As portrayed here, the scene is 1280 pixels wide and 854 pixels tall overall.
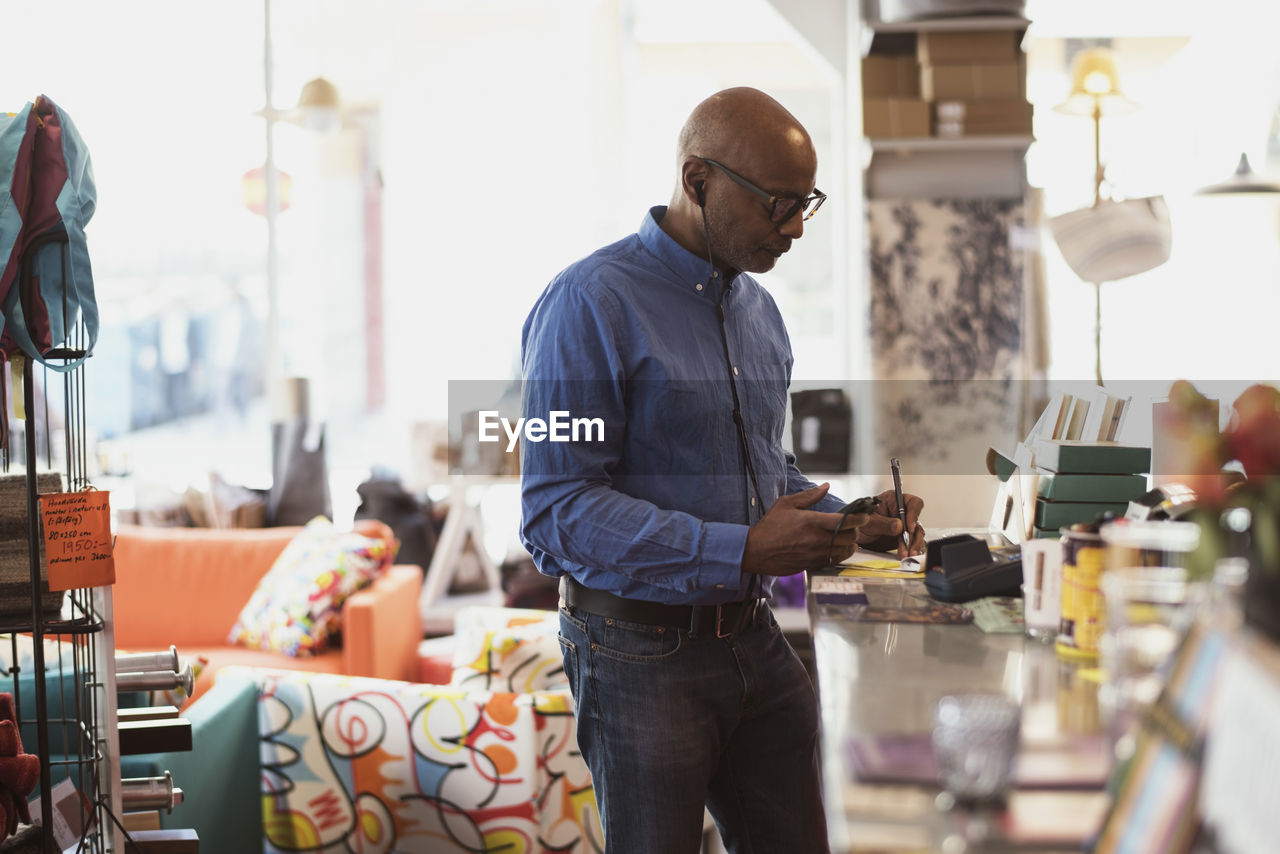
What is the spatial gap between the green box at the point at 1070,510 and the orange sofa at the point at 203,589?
2374 mm

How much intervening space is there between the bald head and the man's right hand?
0.49 m

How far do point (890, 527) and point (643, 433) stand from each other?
41 centimetres

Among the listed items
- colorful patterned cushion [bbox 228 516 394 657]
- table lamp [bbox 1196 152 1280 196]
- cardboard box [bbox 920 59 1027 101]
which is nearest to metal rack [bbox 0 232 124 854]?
colorful patterned cushion [bbox 228 516 394 657]

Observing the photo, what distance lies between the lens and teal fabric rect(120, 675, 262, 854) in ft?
7.27

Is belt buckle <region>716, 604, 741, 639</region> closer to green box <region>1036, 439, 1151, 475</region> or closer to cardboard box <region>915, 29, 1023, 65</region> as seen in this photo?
green box <region>1036, 439, 1151, 475</region>

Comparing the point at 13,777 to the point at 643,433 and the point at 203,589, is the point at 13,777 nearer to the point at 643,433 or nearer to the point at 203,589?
the point at 643,433

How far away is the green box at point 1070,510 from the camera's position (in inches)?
73.3

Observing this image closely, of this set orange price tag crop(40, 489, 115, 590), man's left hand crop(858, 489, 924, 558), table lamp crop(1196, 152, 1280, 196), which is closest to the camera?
orange price tag crop(40, 489, 115, 590)

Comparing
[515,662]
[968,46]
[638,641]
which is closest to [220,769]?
[515,662]

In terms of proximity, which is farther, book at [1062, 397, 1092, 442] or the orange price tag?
book at [1062, 397, 1092, 442]

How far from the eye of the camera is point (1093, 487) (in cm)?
189

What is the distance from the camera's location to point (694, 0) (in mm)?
5031

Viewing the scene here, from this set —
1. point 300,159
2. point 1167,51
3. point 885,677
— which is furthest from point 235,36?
point 885,677

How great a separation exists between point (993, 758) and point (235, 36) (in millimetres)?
5475
